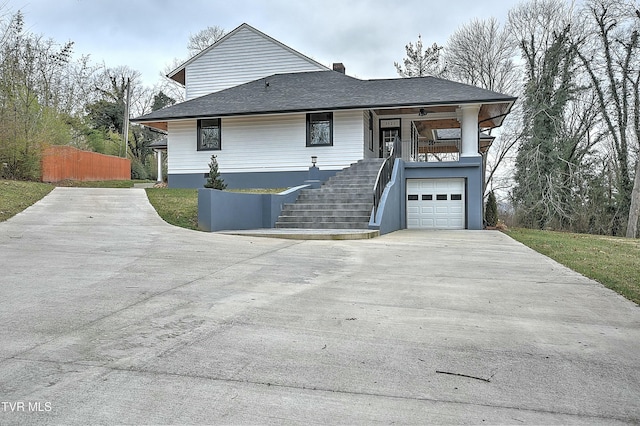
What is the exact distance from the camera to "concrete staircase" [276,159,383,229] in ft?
43.0

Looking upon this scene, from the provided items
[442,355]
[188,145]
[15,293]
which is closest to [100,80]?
[188,145]

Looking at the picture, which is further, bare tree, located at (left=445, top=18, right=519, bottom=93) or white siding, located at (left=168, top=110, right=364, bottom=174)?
bare tree, located at (left=445, top=18, right=519, bottom=93)

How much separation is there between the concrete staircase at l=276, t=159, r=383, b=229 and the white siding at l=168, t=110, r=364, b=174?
1.87m

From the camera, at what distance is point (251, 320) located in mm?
3830

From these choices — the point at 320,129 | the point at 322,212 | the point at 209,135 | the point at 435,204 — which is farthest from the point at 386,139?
the point at 322,212

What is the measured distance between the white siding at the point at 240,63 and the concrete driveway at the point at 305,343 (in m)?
16.0

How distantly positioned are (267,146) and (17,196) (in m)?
8.77

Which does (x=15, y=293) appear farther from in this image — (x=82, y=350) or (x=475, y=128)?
(x=475, y=128)

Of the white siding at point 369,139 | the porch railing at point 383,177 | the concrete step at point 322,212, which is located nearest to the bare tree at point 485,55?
the white siding at point 369,139

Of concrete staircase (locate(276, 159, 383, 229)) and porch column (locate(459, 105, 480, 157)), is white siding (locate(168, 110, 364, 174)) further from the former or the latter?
porch column (locate(459, 105, 480, 157))

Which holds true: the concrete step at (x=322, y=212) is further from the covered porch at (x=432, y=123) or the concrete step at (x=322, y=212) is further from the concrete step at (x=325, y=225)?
the covered porch at (x=432, y=123)

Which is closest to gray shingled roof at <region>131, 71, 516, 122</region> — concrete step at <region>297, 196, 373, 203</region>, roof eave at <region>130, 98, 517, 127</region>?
roof eave at <region>130, 98, 517, 127</region>

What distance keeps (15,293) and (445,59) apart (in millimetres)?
33059

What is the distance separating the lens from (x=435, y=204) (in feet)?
56.5
